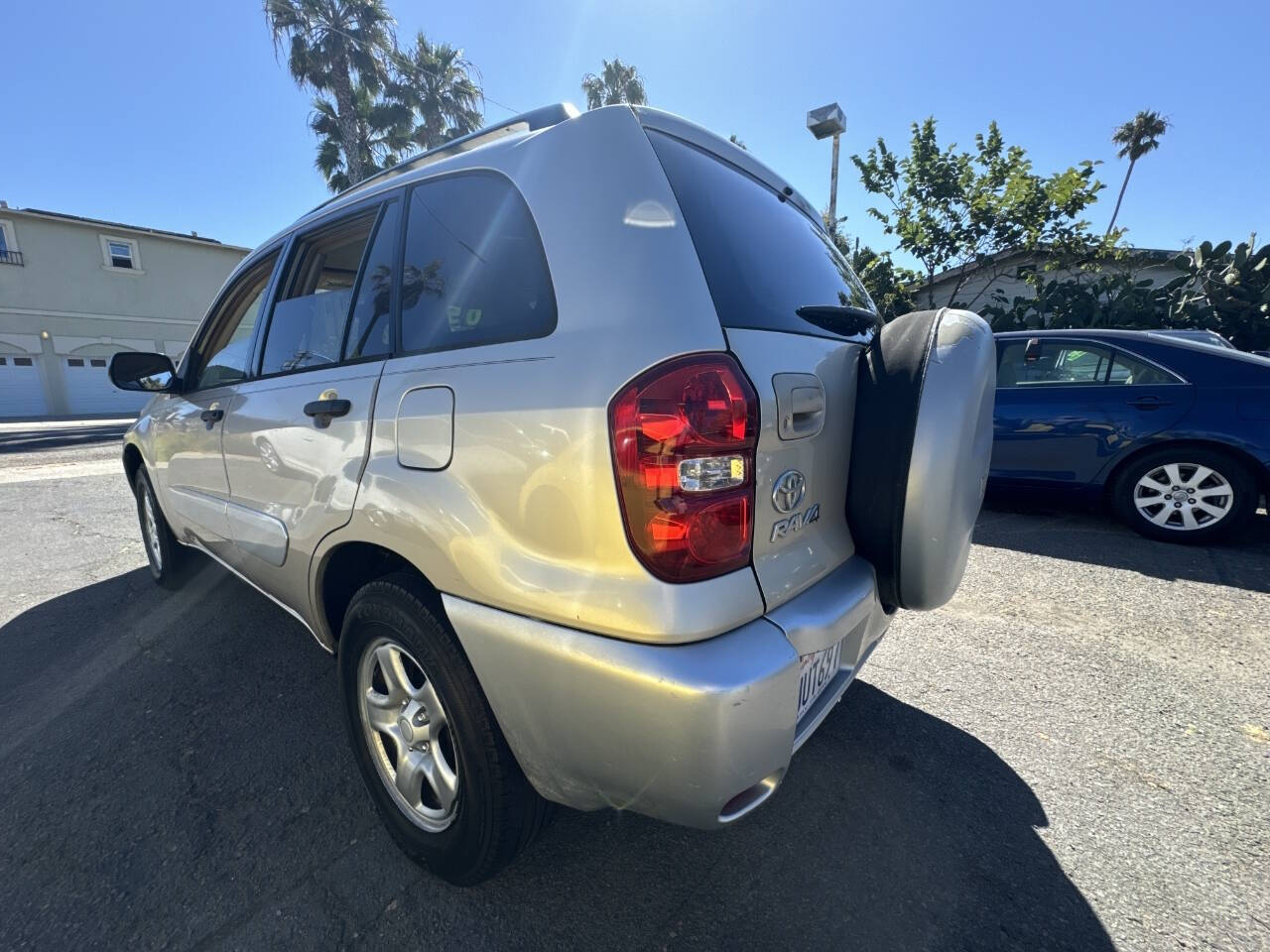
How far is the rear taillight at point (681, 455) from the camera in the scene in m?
1.15

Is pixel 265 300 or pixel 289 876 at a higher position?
pixel 265 300

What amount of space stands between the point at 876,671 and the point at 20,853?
9.91ft

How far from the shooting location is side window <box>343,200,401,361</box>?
1.71 meters

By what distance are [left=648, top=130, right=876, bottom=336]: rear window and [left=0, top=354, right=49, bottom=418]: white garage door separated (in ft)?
91.0

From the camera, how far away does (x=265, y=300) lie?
239 cm

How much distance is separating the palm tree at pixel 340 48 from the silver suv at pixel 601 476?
21354 millimetres

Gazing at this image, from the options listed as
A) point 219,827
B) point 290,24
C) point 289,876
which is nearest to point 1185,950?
point 289,876

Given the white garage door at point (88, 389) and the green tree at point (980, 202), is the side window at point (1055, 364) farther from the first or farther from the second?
the white garage door at point (88, 389)

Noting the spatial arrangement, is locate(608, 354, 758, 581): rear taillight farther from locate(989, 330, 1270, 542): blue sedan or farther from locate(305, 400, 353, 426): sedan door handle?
locate(989, 330, 1270, 542): blue sedan

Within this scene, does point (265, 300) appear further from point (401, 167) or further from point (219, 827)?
point (219, 827)

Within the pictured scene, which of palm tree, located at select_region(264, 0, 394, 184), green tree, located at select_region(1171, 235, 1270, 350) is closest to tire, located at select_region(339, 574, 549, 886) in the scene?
green tree, located at select_region(1171, 235, 1270, 350)

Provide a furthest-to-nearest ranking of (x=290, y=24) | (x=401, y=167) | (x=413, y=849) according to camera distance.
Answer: (x=290, y=24) < (x=401, y=167) < (x=413, y=849)

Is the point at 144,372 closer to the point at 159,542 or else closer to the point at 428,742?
the point at 159,542

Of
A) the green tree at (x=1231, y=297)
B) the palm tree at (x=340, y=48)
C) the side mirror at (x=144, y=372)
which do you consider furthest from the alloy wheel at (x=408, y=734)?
the palm tree at (x=340, y=48)
